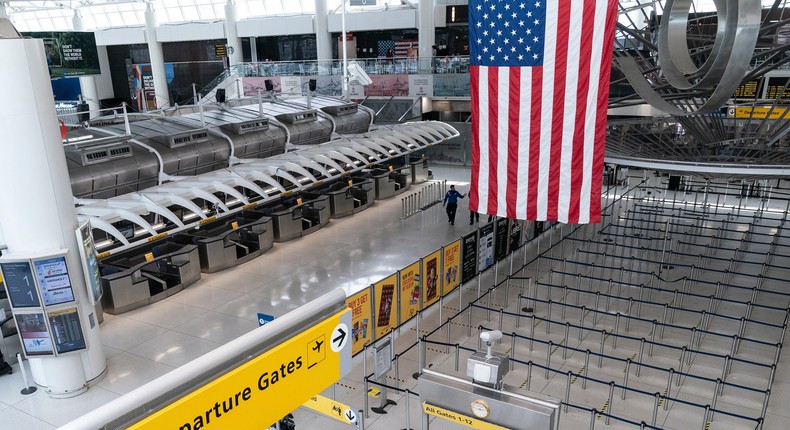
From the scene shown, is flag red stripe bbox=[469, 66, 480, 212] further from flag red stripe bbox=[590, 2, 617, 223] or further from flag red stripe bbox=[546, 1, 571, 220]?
flag red stripe bbox=[590, 2, 617, 223]

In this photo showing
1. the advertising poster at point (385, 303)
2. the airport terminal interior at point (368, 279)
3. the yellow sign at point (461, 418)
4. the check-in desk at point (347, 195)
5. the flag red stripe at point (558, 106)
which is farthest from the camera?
the check-in desk at point (347, 195)

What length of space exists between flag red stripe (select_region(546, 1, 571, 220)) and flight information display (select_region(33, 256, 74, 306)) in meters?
8.20

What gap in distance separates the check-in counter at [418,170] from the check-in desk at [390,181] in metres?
0.34

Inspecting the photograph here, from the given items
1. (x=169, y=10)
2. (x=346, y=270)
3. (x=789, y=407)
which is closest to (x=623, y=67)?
(x=789, y=407)

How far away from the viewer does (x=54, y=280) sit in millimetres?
9938

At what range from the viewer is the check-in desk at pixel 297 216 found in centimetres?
1870

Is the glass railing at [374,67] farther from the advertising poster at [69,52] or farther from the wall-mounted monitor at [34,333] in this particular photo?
the wall-mounted monitor at [34,333]

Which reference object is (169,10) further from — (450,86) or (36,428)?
(36,428)

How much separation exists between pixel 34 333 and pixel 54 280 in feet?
3.34

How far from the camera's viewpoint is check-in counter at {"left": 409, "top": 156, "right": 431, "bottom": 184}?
2666 centimetres

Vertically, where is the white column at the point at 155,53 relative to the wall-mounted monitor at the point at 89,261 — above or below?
above

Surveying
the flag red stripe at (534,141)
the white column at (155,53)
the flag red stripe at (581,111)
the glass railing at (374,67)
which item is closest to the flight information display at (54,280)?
the flag red stripe at (534,141)

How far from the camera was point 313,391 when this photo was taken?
4188mm

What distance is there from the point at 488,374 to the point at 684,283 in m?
11.5
